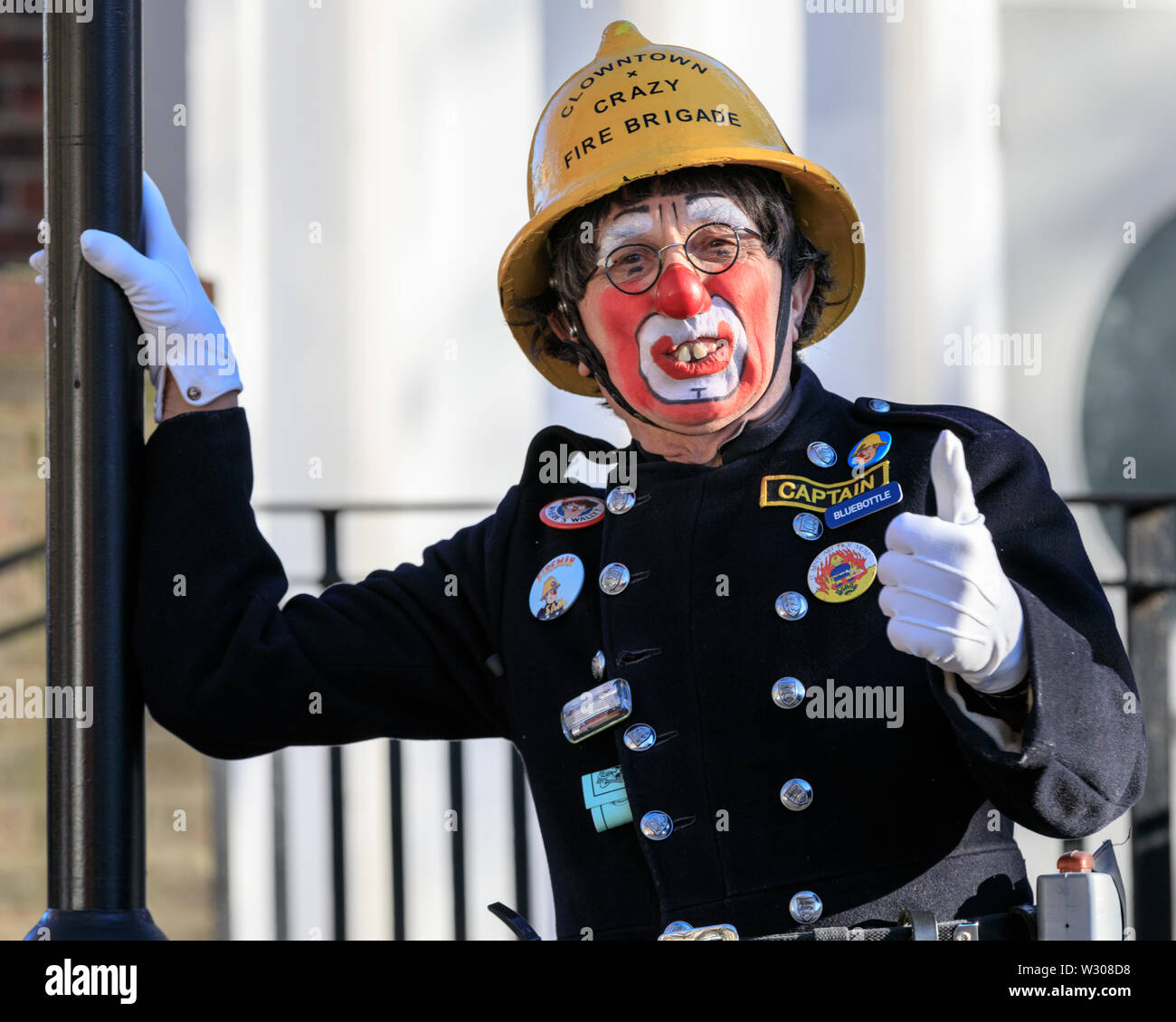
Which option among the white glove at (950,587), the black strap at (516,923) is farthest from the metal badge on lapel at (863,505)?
the black strap at (516,923)

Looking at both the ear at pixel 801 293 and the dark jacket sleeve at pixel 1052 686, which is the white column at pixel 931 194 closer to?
the ear at pixel 801 293

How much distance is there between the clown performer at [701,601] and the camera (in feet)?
7.95

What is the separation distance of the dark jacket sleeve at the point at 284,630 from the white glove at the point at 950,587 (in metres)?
0.88

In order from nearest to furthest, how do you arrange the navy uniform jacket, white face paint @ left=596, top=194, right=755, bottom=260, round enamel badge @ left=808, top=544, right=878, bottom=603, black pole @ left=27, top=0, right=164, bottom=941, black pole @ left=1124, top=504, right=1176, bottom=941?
black pole @ left=27, top=0, right=164, bottom=941 → the navy uniform jacket → round enamel badge @ left=808, top=544, right=878, bottom=603 → white face paint @ left=596, top=194, right=755, bottom=260 → black pole @ left=1124, top=504, right=1176, bottom=941

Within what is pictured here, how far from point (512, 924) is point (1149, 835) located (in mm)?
2435

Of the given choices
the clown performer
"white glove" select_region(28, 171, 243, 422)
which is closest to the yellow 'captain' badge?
the clown performer

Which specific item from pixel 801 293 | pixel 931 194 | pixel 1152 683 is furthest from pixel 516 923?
pixel 931 194

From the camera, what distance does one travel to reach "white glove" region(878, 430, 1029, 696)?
2234mm

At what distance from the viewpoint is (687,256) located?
9.25 ft

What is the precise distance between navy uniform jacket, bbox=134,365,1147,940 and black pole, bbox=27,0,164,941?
0.93 feet

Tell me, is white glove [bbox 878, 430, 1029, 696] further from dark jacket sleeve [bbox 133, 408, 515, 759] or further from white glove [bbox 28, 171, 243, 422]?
white glove [bbox 28, 171, 243, 422]

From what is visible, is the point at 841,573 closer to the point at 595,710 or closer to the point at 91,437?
the point at 595,710

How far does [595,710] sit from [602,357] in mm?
600
